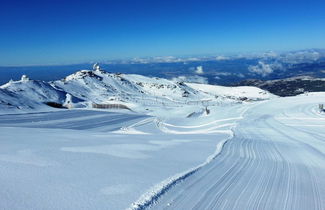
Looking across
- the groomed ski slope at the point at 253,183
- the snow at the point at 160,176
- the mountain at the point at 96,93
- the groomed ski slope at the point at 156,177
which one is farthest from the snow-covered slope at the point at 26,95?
the groomed ski slope at the point at 253,183

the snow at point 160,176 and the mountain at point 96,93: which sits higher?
the snow at point 160,176

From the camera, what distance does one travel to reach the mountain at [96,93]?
1627 inches

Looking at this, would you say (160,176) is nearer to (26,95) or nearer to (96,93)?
(26,95)

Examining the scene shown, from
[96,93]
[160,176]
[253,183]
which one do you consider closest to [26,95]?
[96,93]

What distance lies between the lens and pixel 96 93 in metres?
72.4

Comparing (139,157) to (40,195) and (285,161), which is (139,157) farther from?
(285,161)

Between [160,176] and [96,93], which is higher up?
[160,176]

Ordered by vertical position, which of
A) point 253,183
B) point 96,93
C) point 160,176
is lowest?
point 96,93

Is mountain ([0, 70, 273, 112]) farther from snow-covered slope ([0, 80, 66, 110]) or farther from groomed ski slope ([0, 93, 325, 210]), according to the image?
groomed ski slope ([0, 93, 325, 210])

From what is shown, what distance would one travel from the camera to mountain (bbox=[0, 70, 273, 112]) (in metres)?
41.3

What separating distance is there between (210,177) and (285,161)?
388cm

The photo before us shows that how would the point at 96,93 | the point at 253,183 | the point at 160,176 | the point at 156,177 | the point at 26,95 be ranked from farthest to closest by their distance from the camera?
the point at 96,93, the point at 26,95, the point at 253,183, the point at 160,176, the point at 156,177

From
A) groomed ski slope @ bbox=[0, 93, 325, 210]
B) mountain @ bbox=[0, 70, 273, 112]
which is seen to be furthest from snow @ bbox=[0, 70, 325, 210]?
mountain @ bbox=[0, 70, 273, 112]

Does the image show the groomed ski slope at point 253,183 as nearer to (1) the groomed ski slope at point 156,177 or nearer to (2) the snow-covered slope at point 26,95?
(1) the groomed ski slope at point 156,177
